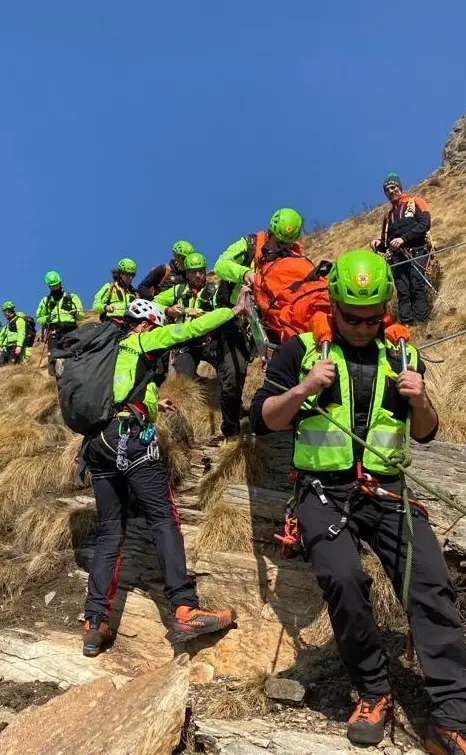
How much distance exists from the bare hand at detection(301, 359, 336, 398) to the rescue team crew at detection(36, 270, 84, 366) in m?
12.1

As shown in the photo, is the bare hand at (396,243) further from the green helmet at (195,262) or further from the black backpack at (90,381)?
the black backpack at (90,381)

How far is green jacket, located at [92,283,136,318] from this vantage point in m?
12.7

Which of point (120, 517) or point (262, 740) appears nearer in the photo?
point (262, 740)

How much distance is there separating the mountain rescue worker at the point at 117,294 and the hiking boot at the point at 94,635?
296 inches

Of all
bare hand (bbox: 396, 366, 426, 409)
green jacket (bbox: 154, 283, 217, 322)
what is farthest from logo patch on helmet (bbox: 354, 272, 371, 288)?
green jacket (bbox: 154, 283, 217, 322)

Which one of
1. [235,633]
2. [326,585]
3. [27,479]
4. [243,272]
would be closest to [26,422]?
[27,479]

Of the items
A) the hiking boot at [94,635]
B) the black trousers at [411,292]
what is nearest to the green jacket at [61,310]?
the black trousers at [411,292]

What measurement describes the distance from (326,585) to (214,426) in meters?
5.49

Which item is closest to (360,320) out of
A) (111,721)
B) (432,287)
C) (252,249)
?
(111,721)

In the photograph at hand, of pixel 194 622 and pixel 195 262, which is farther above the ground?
pixel 195 262

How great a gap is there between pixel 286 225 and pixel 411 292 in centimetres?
575

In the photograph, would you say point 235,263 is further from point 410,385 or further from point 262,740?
point 262,740

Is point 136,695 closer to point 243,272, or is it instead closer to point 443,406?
point 243,272

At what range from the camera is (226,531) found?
6.68 m
